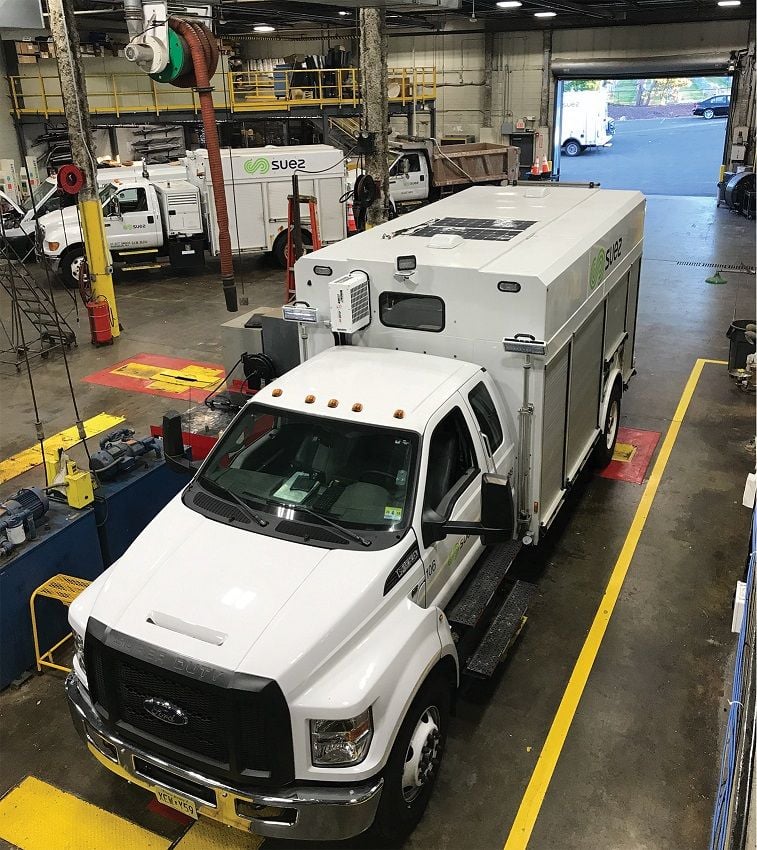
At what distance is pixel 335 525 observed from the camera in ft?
15.3

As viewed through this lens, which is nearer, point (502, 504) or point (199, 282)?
point (502, 504)

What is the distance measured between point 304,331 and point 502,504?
2.88 m

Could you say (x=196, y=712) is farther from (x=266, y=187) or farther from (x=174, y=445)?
(x=266, y=187)

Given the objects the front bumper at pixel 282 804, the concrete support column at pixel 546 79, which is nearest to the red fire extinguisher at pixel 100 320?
the front bumper at pixel 282 804

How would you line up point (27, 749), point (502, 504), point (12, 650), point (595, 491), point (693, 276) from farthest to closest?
point (693, 276) → point (595, 491) → point (12, 650) → point (27, 749) → point (502, 504)

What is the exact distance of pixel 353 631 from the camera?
13.6 ft

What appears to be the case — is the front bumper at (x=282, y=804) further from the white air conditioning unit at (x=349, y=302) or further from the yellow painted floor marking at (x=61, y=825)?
the white air conditioning unit at (x=349, y=302)

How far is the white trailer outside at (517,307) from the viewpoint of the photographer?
19.1 ft

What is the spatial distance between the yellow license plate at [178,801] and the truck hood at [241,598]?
2.57 feet

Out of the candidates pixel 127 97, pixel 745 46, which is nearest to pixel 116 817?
pixel 127 97

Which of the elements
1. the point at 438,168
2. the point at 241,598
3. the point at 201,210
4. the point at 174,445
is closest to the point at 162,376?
the point at 174,445

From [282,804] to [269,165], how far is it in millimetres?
16600

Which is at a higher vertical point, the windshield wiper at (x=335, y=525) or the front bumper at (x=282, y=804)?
the windshield wiper at (x=335, y=525)

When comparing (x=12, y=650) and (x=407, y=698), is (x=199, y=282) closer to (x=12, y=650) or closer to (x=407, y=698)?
(x=12, y=650)
